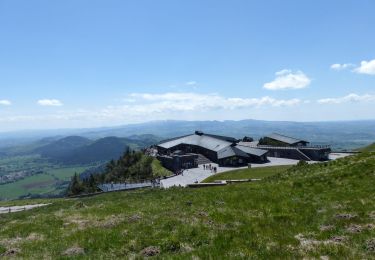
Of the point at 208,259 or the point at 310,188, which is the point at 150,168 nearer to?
the point at 310,188

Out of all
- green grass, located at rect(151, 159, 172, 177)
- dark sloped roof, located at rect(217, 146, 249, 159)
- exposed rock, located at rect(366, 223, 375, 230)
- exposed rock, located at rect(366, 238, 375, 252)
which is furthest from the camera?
dark sloped roof, located at rect(217, 146, 249, 159)

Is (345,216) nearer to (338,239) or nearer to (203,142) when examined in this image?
(338,239)

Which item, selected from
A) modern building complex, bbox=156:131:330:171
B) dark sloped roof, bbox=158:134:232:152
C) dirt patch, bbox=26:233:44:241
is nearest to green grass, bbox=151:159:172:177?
modern building complex, bbox=156:131:330:171

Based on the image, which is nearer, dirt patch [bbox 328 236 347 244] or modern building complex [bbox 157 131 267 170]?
dirt patch [bbox 328 236 347 244]

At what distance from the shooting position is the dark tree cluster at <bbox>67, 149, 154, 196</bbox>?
105 m

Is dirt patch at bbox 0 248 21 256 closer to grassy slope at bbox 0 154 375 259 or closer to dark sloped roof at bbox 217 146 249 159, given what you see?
grassy slope at bbox 0 154 375 259

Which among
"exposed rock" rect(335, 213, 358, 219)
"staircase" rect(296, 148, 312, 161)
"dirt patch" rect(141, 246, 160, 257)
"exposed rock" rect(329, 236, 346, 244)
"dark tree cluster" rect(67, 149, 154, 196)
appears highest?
"exposed rock" rect(329, 236, 346, 244)

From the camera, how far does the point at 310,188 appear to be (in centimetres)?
2700

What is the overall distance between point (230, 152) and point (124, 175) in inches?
1464

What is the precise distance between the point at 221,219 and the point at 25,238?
1038 centimetres

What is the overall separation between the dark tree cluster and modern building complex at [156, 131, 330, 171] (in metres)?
8.81

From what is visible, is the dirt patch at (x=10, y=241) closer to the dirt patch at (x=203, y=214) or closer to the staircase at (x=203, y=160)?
the dirt patch at (x=203, y=214)

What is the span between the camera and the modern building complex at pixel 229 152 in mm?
110688

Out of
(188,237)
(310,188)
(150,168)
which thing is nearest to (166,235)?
(188,237)
